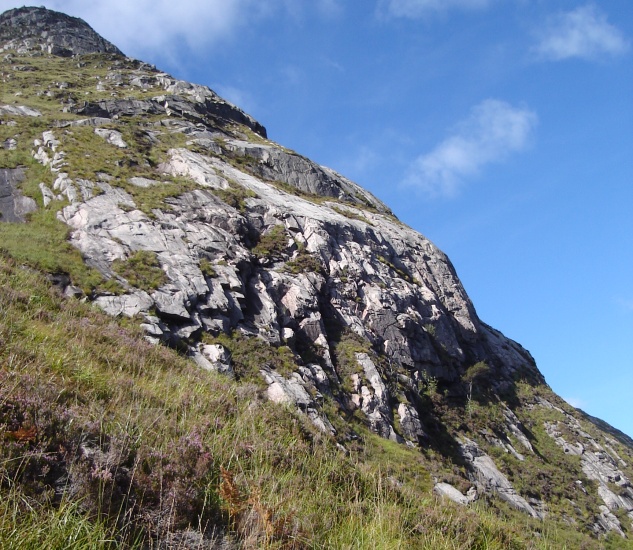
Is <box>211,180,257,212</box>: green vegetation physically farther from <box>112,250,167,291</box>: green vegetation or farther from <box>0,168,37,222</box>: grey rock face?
<box>0,168,37,222</box>: grey rock face

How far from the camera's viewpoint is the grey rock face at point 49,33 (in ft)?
314

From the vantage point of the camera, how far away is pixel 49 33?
10138 cm

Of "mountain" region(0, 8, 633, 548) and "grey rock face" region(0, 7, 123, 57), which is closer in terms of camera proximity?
"mountain" region(0, 8, 633, 548)

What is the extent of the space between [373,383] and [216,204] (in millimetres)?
18138

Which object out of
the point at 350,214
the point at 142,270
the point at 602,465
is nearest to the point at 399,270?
the point at 350,214

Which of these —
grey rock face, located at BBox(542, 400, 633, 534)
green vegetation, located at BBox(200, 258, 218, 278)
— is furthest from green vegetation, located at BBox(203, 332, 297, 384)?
grey rock face, located at BBox(542, 400, 633, 534)

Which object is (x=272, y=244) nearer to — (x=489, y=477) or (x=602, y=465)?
(x=489, y=477)

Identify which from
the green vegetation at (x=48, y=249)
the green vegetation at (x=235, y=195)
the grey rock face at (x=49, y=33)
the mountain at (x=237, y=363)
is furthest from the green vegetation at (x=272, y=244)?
the grey rock face at (x=49, y=33)

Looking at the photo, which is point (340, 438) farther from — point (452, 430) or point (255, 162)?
point (255, 162)

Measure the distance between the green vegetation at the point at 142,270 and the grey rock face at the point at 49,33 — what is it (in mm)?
92937

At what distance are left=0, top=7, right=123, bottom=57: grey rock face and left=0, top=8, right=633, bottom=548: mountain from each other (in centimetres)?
3027

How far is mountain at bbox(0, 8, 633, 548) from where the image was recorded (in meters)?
4.24

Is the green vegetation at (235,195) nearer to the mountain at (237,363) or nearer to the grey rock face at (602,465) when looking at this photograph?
the mountain at (237,363)

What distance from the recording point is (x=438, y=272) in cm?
5150
